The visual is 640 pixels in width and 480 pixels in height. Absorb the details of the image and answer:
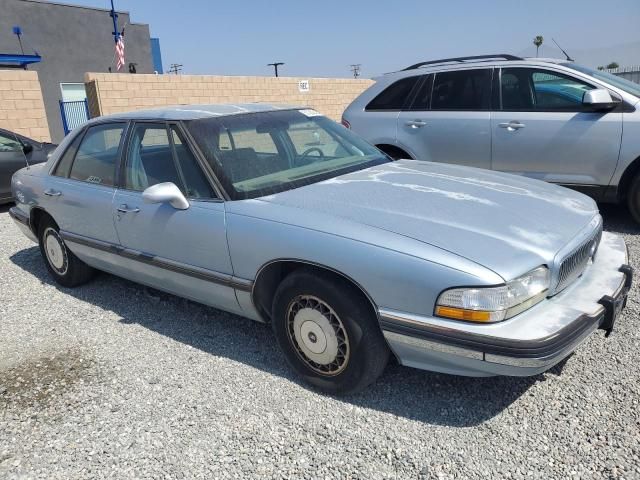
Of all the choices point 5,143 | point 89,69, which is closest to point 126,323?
point 5,143

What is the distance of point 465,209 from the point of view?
2826 millimetres

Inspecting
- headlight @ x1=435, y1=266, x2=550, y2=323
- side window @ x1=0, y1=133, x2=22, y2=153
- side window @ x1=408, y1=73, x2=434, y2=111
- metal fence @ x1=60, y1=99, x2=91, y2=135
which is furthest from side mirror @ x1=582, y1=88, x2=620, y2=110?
metal fence @ x1=60, y1=99, x2=91, y2=135

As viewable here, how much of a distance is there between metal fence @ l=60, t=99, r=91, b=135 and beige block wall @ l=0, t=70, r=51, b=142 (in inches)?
91.7

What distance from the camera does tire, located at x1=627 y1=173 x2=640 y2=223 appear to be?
5027 mm

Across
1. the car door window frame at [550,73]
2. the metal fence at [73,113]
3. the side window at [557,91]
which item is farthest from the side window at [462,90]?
the metal fence at [73,113]

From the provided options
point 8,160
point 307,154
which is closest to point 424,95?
point 307,154

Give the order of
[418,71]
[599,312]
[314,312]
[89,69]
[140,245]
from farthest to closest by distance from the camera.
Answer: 1. [89,69]
2. [418,71]
3. [140,245]
4. [314,312]
5. [599,312]

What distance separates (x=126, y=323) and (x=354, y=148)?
85.0 inches

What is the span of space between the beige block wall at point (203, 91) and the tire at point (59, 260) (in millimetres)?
8545

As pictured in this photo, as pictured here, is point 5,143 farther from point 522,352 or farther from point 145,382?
point 522,352

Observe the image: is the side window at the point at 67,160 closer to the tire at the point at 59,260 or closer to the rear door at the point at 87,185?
the rear door at the point at 87,185

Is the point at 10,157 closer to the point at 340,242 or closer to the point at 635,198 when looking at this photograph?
the point at 340,242

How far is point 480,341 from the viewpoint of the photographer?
2275mm

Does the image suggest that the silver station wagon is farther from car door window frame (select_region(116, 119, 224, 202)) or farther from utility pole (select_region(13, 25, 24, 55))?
utility pole (select_region(13, 25, 24, 55))
